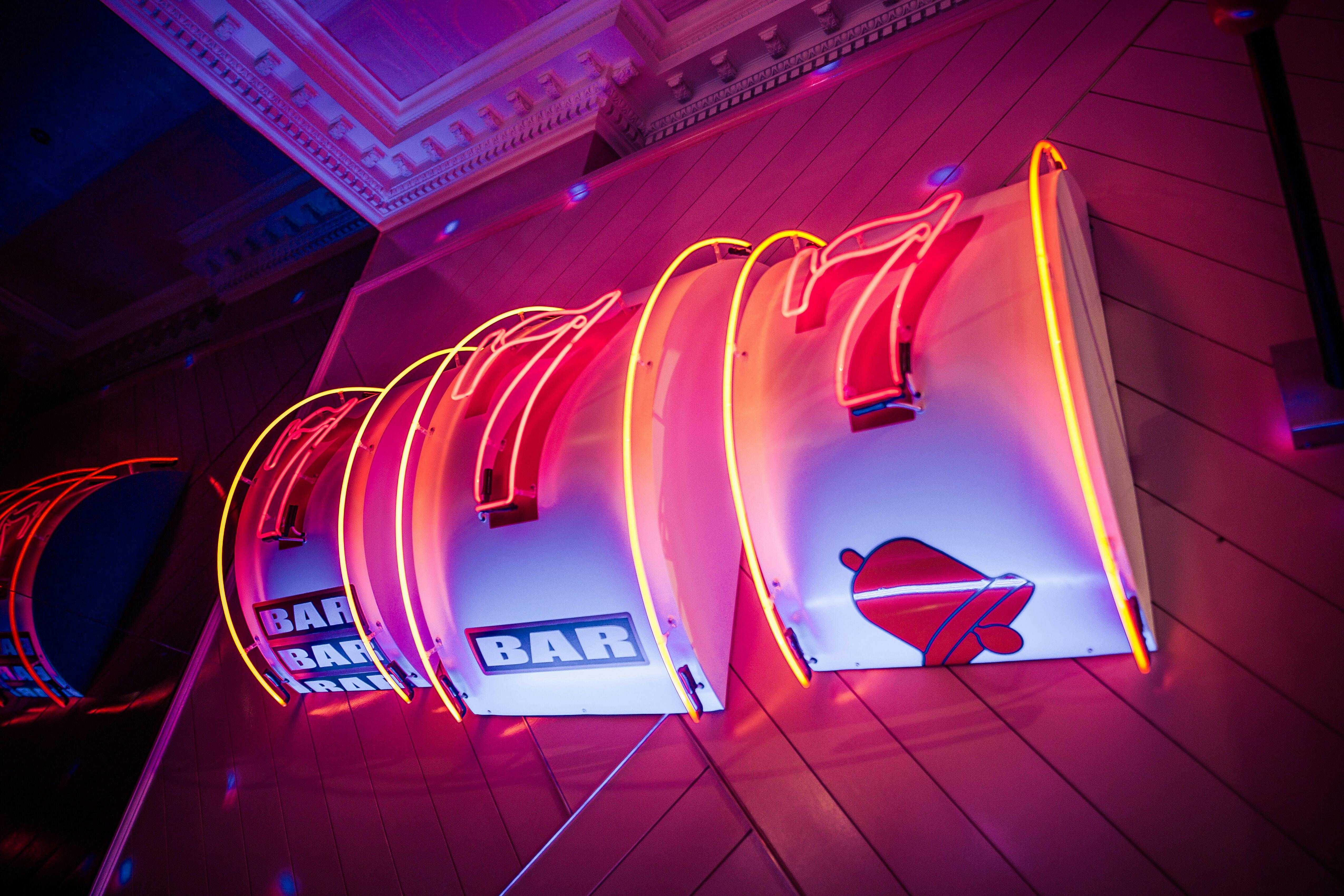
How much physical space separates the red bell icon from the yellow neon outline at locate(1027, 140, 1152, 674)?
0.23 meters

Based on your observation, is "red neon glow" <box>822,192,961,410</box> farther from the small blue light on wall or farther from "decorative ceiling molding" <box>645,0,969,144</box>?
"decorative ceiling molding" <box>645,0,969,144</box>

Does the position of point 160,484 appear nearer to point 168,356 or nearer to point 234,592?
point 234,592

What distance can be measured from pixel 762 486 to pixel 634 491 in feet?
1.48

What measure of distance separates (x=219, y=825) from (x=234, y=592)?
5.18ft

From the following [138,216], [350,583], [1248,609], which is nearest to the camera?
[1248,609]

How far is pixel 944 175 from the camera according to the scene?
2980 mm

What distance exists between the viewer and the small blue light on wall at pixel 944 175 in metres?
2.95

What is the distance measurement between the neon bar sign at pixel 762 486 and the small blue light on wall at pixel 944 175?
1.42 feet

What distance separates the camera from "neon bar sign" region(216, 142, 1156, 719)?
193cm

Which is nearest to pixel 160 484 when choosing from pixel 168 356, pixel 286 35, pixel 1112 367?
pixel 168 356

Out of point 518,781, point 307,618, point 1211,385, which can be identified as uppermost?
point 1211,385

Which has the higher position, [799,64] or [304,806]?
[799,64]

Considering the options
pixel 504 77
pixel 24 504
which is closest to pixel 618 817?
pixel 504 77

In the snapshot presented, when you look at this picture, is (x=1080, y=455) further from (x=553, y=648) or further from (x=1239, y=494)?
(x=553, y=648)
